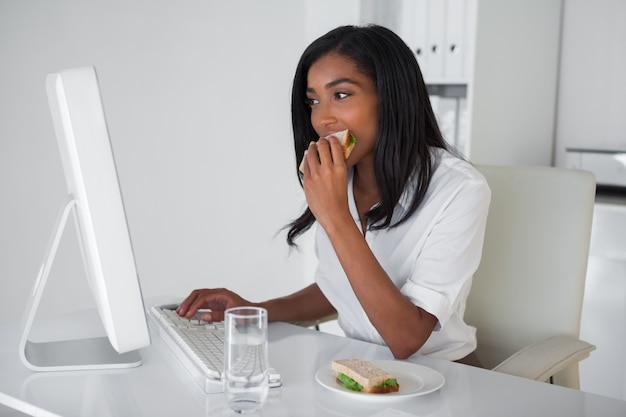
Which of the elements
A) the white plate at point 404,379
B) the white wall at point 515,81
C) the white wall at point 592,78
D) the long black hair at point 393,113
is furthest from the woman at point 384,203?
the white wall at point 592,78

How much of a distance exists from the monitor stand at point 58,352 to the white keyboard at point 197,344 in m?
0.07

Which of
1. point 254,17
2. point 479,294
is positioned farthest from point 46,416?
point 254,17

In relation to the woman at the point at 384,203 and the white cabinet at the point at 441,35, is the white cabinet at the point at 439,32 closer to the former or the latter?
the white cabinet at the point at 441,35

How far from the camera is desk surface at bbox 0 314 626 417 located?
100 centimetres

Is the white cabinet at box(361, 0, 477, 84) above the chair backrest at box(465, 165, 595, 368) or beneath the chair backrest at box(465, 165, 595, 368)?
above

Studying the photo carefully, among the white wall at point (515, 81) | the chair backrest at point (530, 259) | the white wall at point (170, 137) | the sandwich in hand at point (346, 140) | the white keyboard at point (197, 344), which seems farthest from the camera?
the white wall at point (515, 81)

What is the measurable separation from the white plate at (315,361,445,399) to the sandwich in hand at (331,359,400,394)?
10mm

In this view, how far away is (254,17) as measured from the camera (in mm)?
3461

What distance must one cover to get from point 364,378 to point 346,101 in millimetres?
634

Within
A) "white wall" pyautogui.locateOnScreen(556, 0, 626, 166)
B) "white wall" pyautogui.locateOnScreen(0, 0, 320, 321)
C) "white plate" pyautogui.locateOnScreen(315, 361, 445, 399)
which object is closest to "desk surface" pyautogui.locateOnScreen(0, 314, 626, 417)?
"white plate" pyautogui.locateOnScreen(315, 361, 445, 399)

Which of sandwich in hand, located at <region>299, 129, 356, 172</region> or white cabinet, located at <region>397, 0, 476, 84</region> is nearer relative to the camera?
sandwich in hand, located at <region>299, 129, 356, 172</region>

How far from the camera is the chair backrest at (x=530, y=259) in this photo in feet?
5.23

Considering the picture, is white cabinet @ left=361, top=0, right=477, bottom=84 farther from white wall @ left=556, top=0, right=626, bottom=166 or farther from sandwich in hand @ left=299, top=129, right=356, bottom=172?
sandwich in hand @ left=299, top=129, right=356, bottom=172

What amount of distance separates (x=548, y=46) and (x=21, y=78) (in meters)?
2.04
